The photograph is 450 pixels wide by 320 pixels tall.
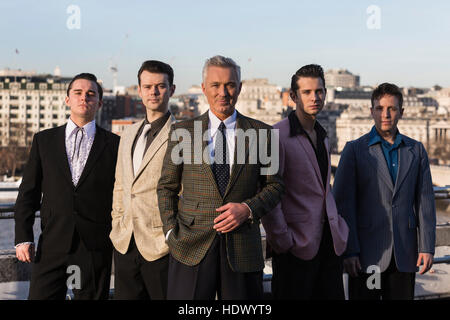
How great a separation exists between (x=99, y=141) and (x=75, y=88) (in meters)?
0.29

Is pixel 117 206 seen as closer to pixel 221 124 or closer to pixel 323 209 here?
pixel 221 124

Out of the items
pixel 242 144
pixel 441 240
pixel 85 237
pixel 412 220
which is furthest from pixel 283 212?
pixel 441 240

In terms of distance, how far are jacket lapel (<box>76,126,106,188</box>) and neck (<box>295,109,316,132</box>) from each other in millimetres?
1001

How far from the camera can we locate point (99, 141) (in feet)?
11.7

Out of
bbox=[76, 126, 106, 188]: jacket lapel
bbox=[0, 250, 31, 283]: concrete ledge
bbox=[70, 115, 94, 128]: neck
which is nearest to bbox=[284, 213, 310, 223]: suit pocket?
bbox=[76, 126, 106, 188]: jacket lapel

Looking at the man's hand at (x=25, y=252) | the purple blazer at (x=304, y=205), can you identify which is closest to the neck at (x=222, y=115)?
the purple blazer at (x=304, y=205)

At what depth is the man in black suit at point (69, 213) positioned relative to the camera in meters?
3.40

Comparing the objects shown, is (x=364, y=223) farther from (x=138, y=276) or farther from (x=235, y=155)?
(x=138, y=276)

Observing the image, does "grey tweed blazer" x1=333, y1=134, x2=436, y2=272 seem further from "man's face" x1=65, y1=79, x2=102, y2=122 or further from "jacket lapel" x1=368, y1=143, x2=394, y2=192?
"man's face" x1=65, y1=79, x2=102, y2=122

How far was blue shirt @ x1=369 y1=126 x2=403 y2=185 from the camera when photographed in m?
3.65

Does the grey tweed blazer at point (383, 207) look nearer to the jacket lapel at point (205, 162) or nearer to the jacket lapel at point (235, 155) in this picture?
the jacket lapel at point (235, 155)

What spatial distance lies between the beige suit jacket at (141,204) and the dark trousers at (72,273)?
0.17m

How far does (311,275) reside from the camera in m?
3.39
